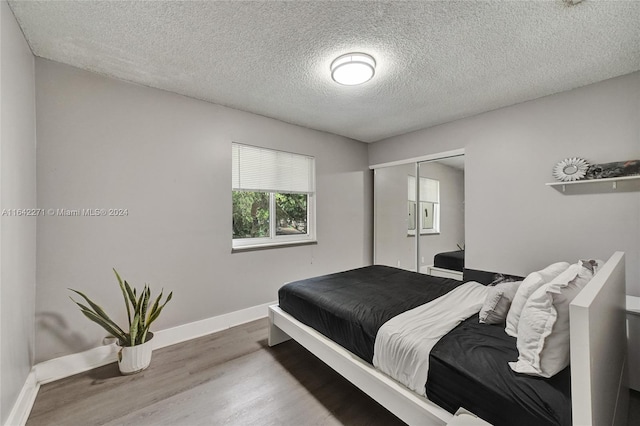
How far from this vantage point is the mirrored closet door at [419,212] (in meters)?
3.42

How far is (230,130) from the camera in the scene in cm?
295

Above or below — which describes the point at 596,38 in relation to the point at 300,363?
above

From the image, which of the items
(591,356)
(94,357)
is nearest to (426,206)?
(591,356)

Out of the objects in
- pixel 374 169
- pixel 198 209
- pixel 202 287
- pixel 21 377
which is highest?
pixel 374 169

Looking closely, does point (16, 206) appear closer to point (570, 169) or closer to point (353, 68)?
point (353, 68)

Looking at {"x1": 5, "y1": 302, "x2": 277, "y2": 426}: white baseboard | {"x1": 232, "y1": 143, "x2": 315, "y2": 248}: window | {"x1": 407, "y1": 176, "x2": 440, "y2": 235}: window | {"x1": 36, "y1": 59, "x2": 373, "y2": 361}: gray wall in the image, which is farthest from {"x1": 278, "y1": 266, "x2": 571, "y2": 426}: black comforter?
{"x1": 407, "y1": 176, "x2": 440, "y2": 235}: window

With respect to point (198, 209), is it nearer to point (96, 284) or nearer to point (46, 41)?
point (96, 284)

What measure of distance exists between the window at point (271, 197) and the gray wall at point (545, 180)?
1985 millimetres

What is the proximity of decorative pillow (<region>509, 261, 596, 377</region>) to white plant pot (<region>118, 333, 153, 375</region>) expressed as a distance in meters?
2.50

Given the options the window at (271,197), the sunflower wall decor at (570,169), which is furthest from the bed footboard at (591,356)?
the window at (271,197)

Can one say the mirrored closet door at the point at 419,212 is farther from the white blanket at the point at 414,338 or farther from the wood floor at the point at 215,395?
the wood floor at the point at 215,395

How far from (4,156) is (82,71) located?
1.14 metres

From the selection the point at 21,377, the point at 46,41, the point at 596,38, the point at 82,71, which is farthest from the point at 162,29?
the point at 596,38

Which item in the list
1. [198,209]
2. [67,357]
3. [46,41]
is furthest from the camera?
[198,209]
